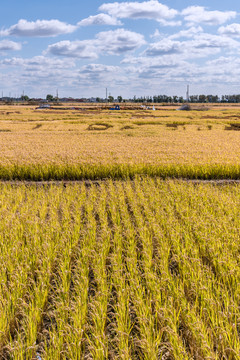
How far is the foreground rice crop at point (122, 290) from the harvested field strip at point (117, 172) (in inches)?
152

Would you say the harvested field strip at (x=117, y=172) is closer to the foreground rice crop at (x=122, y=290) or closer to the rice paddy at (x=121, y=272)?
the rice paddy at (x=121, y=272)

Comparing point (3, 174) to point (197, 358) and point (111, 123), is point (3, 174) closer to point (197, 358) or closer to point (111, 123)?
point (197, 358)

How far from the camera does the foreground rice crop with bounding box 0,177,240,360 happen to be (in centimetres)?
314

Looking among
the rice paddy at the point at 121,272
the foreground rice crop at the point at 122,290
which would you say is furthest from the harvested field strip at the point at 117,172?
the foreground rice crop at the point at 122,290

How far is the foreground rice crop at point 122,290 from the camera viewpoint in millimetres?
Answer: 3143

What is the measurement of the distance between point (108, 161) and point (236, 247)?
Result: 789 centimetres

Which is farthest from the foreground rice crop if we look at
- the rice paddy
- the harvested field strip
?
the harvested field strip

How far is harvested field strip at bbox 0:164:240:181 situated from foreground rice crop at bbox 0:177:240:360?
3.85m

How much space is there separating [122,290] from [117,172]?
8.51 meters

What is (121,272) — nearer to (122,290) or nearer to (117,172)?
(122,290)

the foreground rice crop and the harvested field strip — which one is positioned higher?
the harvested field strip

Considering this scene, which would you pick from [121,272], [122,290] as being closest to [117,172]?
[121,272]

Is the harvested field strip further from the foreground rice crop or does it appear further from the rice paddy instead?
the foreground rice crop

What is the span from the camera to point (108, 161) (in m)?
12.6
